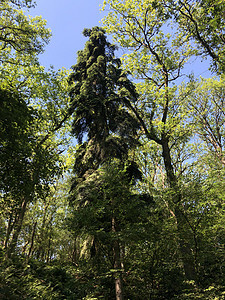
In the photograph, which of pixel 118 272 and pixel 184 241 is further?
pixel 184 241

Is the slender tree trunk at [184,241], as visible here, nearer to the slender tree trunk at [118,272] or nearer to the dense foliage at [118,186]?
the dense foliage at [118,186]

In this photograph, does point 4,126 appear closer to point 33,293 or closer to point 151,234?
point 33,293

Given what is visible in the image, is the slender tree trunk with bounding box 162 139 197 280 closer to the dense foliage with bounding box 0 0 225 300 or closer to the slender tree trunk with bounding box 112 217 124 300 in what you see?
the dense foliage with bounding box 0 0 225 300

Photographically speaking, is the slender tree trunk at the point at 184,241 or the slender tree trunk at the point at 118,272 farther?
the slender tree trunk at the point at 184,241

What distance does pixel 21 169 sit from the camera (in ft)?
21.4

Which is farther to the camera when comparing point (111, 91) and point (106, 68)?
point (106, 68)

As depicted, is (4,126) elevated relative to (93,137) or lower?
lower

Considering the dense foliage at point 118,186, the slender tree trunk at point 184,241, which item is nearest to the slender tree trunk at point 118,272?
the dense foliage at point 118,186

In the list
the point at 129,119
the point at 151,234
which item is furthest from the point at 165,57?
the point at 151,234

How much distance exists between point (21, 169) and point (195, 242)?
6355 mm

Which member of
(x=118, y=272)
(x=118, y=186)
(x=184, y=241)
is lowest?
(x=118, y=272)

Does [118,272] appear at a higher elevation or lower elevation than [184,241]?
lower

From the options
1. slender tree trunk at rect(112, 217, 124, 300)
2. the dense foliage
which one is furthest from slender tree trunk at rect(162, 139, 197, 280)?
slender tree trunk at rect(112, 217, 124, 300)

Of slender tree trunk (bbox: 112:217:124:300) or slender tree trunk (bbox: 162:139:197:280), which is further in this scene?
slender tree trunk (bbox: 162:139:197:280)
